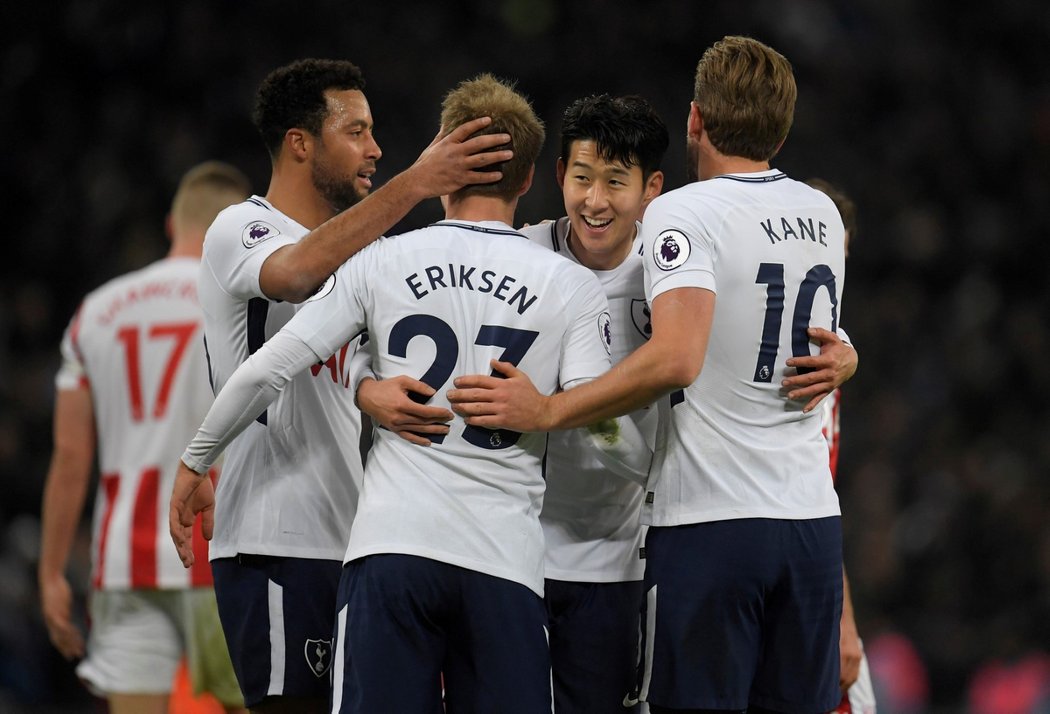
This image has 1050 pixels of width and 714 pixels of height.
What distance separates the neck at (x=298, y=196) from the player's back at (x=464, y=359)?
0.81m

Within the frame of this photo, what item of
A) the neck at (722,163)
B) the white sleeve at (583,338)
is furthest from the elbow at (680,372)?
the neck at (722,163)


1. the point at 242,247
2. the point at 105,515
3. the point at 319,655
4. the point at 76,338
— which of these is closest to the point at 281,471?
the point at 319,655

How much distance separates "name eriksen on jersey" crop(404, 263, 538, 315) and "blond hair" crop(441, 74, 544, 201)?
0.28 meters

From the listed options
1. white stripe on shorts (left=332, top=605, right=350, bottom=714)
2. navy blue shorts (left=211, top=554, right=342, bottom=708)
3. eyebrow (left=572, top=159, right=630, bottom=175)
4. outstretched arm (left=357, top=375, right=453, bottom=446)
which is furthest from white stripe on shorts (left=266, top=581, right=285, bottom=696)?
eyebrow (left=572, top=159, right=630, bottom=175)

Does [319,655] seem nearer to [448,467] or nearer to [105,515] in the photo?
[448,467]

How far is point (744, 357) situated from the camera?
365cm

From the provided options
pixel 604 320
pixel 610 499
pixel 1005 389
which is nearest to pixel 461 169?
pixel 604 320

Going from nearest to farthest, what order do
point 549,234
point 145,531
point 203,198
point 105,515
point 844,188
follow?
1. point 549,234
2. point 145,531
3. point 105,515
4. point 203,198
5. point 844,188

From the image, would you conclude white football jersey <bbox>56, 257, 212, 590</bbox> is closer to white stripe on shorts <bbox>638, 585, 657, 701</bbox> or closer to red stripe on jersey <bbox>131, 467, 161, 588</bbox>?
red stripe on jersey <bbox>131, 467, 161, 588</bbox>

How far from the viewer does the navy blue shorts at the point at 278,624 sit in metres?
3.91

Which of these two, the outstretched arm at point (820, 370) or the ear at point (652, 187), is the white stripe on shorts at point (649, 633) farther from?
the ear at point (652, 187)

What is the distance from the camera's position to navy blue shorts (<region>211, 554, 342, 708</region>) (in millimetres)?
→ 3906

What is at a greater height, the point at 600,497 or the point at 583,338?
the point at 583,338

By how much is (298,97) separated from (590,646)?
1981 millimetres
